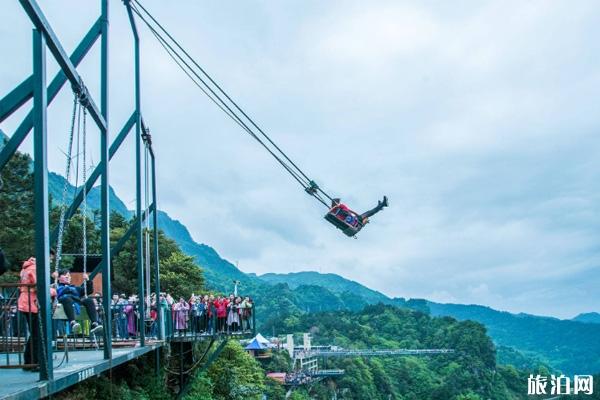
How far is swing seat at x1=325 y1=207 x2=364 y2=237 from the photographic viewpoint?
53.1ft

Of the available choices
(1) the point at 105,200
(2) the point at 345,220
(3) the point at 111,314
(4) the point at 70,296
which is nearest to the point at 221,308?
(2) the point at 345,220

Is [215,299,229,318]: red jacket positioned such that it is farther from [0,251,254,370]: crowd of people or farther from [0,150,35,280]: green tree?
[0,150,35,280]: green tree

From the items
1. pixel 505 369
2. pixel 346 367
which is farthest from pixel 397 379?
pixel 505 369

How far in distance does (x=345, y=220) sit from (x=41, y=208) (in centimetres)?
972

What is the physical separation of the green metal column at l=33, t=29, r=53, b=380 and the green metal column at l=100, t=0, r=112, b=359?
9.77ft

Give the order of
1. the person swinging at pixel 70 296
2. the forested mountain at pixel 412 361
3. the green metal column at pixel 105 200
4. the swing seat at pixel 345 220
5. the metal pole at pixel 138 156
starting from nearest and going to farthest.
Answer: the person swinging at pixel 70 296 < the green metal column at pixel 105 200 < the metal pole at pixel 138 156 < the swing seat at pixel 345 220 < the forested mountain at pixel 412 361

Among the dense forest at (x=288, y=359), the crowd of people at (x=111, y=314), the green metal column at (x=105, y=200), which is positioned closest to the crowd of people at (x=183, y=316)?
the crowd of people at (x=111, y=314)

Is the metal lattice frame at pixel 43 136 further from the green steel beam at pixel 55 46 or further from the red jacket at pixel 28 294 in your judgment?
the red jacket at pixel 28 294

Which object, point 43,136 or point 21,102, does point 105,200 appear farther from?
point 43,136

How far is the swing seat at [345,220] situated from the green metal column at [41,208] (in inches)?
367

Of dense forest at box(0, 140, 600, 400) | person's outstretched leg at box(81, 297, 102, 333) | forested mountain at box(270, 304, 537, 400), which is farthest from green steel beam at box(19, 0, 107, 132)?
forested mountain at box(270, 304, 537, 400)

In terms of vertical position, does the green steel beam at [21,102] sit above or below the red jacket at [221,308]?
above

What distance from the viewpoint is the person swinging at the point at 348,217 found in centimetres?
1617

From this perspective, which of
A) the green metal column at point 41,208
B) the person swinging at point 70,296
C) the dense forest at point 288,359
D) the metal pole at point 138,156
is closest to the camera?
the green metal column at point 41,208
